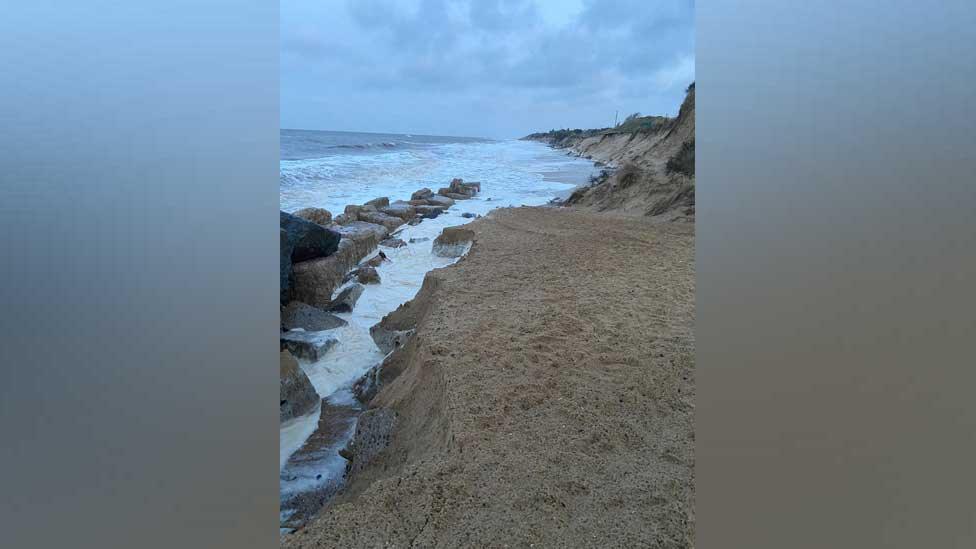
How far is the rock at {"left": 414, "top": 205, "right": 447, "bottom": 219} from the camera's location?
31.0 ft

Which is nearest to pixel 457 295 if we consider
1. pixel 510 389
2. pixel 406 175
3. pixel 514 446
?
pixel 510 389

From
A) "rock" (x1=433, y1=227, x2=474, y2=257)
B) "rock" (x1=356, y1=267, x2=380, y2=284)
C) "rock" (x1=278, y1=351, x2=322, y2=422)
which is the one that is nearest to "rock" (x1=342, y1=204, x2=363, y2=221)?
"rock" (x1=433, y1=227, x2=474, y2=257)

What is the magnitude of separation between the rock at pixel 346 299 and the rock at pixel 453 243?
1.71 m

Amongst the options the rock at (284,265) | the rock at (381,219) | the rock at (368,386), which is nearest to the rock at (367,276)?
the rock at (284,265)

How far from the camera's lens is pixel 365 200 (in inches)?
453

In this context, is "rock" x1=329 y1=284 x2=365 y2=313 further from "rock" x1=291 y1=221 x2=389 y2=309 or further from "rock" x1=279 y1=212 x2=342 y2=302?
"rock" x1=279 y1=212 x2=342 y2=302

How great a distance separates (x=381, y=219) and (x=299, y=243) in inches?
138

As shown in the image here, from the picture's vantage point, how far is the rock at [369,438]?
7.79 ft

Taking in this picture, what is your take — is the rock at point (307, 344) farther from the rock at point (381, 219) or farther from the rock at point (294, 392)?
the rock at point (381, 219)

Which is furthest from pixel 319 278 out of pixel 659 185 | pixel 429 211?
pixel 659 185
